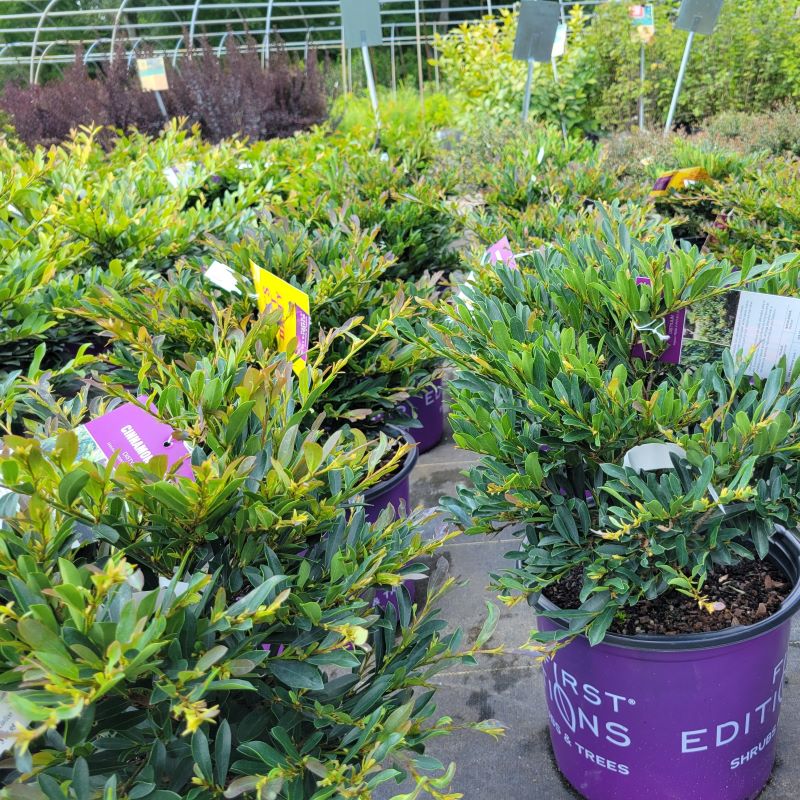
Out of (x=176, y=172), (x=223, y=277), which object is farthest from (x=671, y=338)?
(x=176, y=172)

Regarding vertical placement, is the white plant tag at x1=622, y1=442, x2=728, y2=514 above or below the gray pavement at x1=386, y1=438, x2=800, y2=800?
above

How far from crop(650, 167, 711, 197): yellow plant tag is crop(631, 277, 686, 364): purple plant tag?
2.32 metres

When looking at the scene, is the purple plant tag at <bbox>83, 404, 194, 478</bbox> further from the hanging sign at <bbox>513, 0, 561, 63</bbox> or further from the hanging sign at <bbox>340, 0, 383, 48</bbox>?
the hanging sign at <bbox>513, 0, 561, 63</bbox>

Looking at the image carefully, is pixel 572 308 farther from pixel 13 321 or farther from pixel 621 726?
pixel 13 321

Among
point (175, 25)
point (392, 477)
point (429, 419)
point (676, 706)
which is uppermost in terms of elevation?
point (175, 25)

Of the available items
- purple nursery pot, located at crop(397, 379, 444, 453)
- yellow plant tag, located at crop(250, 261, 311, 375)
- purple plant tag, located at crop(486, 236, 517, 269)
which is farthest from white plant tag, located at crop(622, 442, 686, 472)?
purple nursery pot, located at crop(397, 379, 444, 453)

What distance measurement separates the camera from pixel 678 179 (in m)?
3.92

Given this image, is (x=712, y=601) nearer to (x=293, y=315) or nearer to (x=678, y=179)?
(x=293, y=315)

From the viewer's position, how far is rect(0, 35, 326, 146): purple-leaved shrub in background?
788 centimetres

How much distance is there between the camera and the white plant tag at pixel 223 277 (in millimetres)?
2363

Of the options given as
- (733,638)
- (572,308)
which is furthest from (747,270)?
(733,638)

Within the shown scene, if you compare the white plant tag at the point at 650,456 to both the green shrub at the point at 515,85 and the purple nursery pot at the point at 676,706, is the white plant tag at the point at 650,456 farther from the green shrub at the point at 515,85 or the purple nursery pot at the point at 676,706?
the green shrub at the point at 515,85

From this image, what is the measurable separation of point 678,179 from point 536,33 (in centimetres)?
354

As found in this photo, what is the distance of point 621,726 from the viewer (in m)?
1.64
